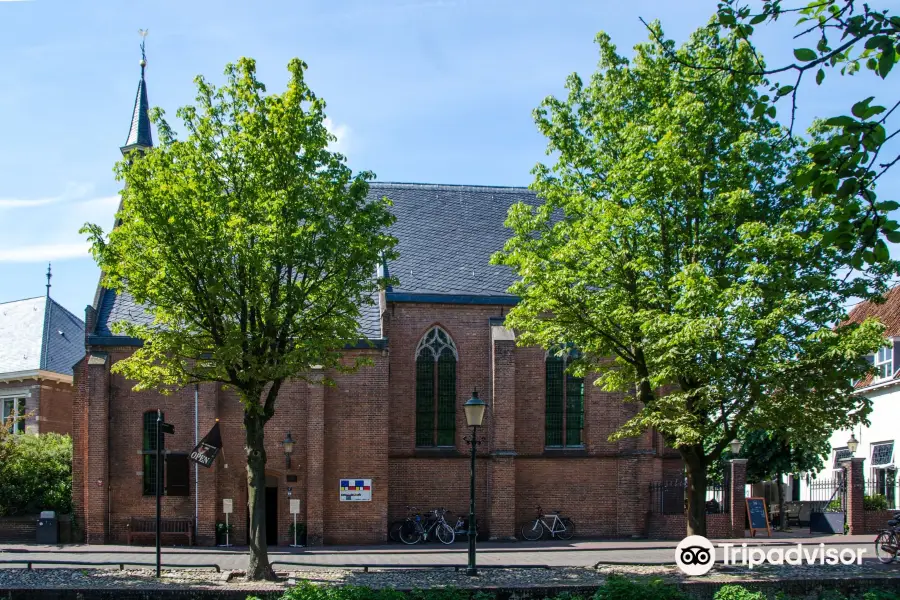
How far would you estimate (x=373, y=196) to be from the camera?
33.9 meters

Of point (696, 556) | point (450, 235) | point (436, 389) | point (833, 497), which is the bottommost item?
point (833, 497)

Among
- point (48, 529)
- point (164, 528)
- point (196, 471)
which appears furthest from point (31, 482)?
point (196, 471)

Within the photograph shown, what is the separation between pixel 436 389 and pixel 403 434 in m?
1.76

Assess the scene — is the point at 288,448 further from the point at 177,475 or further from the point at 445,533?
the point at 445,533

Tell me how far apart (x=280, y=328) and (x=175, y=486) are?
11.2 meters

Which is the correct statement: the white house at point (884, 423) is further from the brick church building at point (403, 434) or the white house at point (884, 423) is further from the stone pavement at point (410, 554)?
the brick church building at point (403, 434)

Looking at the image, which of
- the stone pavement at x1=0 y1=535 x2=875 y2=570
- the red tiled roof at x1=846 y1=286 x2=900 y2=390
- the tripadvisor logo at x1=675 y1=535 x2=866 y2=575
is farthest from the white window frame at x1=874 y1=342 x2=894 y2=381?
the tripadvisor logo at x1=675 y1=535 x2=866 y2=575

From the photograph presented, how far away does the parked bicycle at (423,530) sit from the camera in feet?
92.5

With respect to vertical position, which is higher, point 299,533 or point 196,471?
point 196,471

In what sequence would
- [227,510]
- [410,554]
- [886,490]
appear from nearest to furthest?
[410,554] < [227,510] < [886,490]

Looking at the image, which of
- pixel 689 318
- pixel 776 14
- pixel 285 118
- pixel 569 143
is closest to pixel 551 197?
pixel 569 143

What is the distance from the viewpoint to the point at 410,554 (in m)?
24.8

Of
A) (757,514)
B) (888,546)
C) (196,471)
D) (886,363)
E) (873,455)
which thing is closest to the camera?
(888,546)

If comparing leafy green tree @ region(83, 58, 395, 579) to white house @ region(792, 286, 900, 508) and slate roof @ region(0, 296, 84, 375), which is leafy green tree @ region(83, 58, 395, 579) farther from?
slate roof @ region(0, 296, 84, 375)
